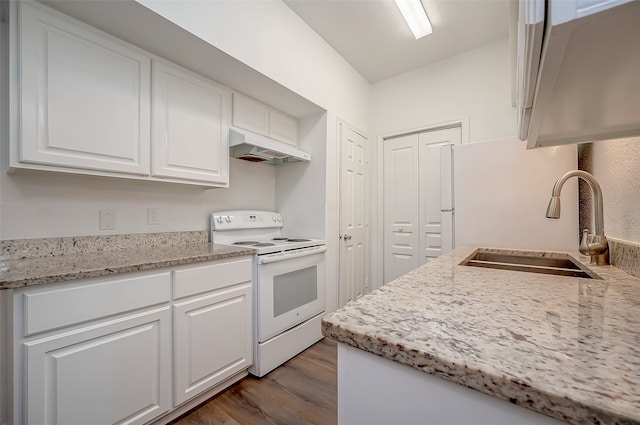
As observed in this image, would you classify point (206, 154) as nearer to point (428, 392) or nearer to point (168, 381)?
point (168, 381)

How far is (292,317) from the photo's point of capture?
6.75 feet

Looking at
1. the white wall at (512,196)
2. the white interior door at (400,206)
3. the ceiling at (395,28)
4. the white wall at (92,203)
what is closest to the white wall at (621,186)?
the white wall at (512,196)

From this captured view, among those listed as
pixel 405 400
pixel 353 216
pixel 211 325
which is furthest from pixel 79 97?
pixel 353 216

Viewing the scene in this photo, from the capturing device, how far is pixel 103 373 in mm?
1152

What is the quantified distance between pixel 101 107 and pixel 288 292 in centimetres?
163

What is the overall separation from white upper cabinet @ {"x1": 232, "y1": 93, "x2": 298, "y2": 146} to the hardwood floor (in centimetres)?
191

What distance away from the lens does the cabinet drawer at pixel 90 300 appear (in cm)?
99

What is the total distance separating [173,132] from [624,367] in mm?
2048

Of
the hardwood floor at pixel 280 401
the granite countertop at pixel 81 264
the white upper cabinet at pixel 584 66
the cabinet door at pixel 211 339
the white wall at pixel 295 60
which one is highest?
the white wall at pixel 295 60

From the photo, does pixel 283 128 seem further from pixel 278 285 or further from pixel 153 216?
pixel 278 285

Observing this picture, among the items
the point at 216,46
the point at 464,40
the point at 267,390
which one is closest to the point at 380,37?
the point at 464,40

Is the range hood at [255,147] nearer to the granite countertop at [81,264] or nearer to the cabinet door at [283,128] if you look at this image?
the cabinet door at [283,128]

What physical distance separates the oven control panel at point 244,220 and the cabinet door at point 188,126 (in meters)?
0.35

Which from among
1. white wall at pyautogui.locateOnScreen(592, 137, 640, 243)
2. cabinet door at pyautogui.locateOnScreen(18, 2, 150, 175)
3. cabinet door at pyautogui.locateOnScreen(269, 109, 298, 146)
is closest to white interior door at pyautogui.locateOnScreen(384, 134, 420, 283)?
cabinet door at pyautogui.locateOnScreen(269, 109, 298, 146)
